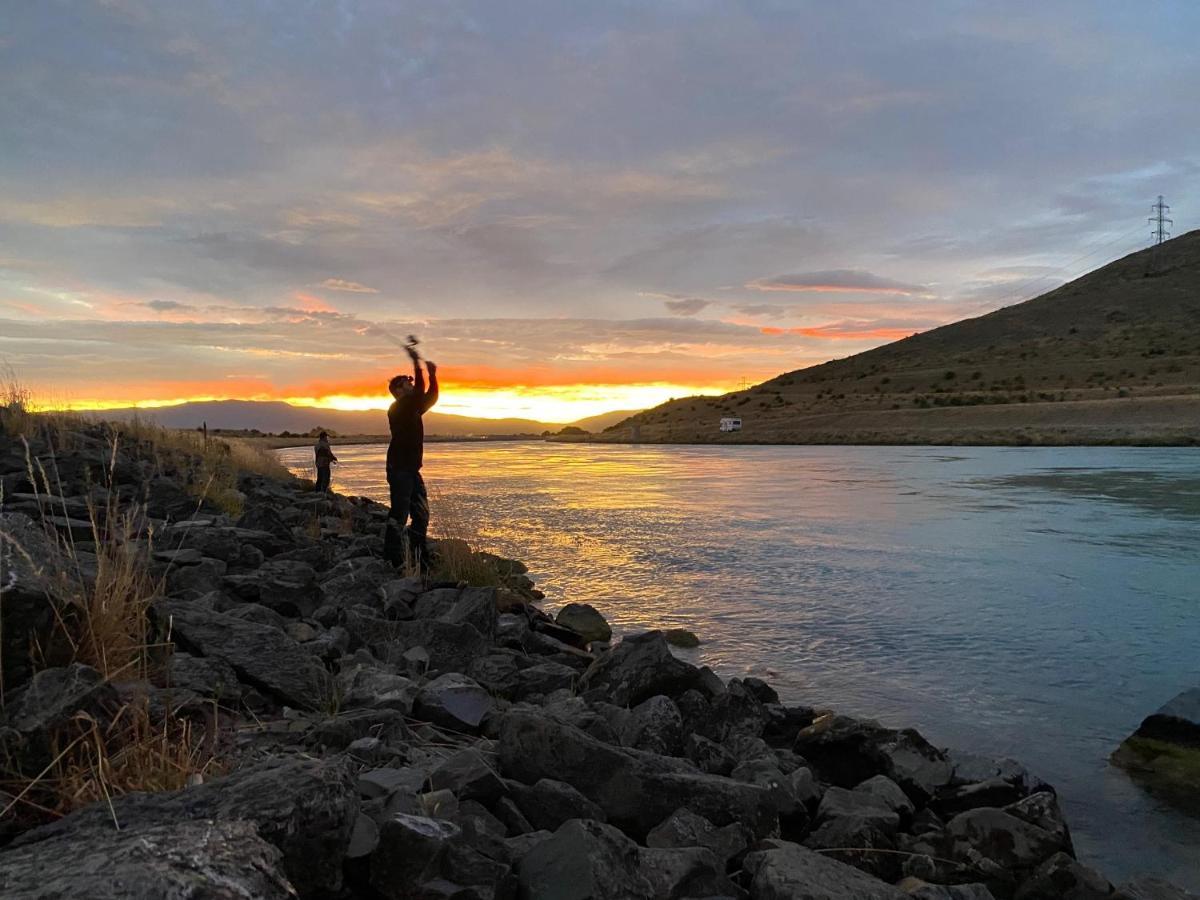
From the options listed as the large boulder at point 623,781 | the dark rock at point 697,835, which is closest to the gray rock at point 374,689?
the large boulder at point 623,781

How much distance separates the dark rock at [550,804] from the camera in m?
3.53

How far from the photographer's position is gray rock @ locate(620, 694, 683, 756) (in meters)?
5.02

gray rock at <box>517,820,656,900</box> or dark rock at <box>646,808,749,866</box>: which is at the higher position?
gray rock at <box>517,820,656,900</box>

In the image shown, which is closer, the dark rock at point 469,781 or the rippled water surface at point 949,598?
the dark rock at point 469,781

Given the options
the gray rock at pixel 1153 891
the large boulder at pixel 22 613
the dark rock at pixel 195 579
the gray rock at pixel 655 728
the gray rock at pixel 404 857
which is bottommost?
the gray rock at pixel 1153 891

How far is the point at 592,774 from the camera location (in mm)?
3912

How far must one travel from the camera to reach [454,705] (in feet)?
16.1

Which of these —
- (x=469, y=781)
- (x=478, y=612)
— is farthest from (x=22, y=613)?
(x=478, y=612)

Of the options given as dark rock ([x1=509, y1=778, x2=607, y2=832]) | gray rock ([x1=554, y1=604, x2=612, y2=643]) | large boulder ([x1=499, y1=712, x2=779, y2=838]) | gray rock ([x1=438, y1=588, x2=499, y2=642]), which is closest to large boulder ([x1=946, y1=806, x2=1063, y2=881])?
large boulder ([x1=499, y1=712, x2=779, y2=838])

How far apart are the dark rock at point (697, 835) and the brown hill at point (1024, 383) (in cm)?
5194

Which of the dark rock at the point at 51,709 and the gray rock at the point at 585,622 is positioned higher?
the dark rock at the point at 51,709

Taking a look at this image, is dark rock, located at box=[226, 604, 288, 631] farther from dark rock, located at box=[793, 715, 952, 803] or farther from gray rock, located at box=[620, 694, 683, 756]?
dark rock, located at box=[793, 715, 952, 803]

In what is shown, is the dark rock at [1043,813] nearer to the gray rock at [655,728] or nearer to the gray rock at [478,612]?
the gray rock at [655,728]

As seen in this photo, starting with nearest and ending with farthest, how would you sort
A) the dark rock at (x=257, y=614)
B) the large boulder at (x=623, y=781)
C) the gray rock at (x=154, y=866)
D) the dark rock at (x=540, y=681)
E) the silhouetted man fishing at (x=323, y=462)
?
1. the gray rock at (x=154, y=866)
2. the large boulder at (x=623, y=781)
3. the dark rock at (x=257, y=614)
4. the dark rock at (x=540, y=681)
5. the silhouetted man fishing at (x=323, y=462)
